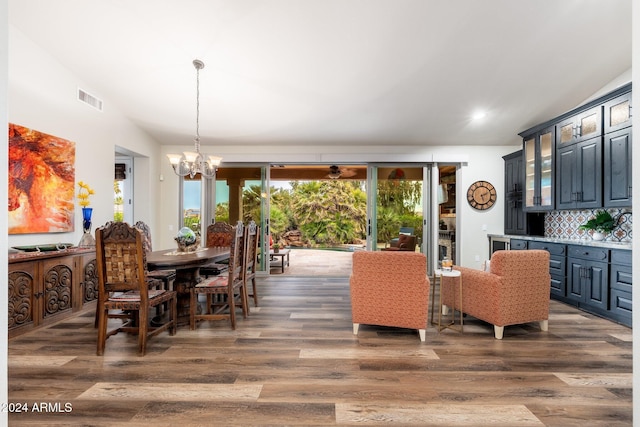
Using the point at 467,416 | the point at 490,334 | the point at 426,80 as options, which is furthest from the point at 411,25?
the point at 467,416

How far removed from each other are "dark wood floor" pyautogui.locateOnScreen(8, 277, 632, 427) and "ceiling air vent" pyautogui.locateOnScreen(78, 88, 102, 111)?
2942 millimetres

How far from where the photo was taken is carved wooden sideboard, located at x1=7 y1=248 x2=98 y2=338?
3037 mm

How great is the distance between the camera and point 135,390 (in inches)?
82.4

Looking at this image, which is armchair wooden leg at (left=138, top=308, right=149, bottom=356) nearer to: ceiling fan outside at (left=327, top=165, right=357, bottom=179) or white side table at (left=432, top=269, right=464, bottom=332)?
white side table at (left=432, top=269, right=464, bottom=332)

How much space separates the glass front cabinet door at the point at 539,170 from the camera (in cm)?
475

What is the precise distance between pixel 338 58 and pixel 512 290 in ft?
10.5

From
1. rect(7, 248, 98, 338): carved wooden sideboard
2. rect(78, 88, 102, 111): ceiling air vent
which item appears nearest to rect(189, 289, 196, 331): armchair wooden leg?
rect(7, 248, 98, 338): carved wooden sideboard

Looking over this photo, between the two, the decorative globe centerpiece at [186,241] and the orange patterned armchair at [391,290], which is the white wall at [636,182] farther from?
the decorative globe centerpiece at [186,241]

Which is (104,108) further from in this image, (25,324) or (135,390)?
(135,390)

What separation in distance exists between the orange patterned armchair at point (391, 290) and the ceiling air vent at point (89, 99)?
4285 mm

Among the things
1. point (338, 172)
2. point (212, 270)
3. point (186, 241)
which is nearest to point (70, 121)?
point (186, 241)

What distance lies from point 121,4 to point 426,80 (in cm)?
360

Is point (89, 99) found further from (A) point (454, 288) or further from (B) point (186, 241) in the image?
(A) point (454, 288)

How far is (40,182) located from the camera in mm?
3670
